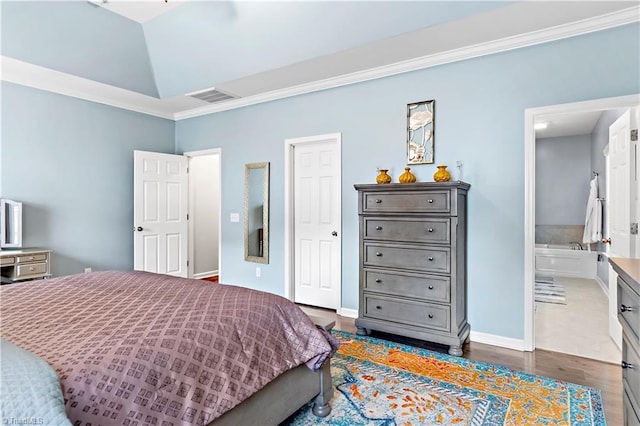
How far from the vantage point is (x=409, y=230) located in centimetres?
321

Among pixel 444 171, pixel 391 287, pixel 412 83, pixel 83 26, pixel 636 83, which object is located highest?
pixel 83 26

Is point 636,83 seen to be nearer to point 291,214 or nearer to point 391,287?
point 391,287

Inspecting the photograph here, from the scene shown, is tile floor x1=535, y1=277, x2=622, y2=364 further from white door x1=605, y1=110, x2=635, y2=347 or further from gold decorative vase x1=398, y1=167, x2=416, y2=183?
gold decorative vase x1=398, y1=167, x2=416, y2=183

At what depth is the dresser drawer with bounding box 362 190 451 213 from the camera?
3051mm

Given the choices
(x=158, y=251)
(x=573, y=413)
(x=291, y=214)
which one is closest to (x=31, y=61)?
(x=158, y=251)

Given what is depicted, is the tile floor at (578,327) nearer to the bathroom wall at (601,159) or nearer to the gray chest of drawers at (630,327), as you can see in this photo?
the bathroom wall at (601,159)

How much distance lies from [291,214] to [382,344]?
2057mm

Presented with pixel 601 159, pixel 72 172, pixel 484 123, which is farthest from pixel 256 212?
pixel 601 159

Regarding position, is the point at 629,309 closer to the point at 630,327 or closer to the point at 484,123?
the point at 630,327

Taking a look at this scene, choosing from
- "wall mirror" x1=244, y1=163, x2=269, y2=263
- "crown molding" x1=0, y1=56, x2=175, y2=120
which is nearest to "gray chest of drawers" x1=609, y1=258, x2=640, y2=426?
"wall mirror" x1=244, y1=163, x2=269, y2=263

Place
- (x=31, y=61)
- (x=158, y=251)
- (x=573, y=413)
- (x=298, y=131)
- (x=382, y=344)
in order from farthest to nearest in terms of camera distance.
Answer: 1. (x=158, y=251)
2. (x=298, y=131)
3. (x=31, y=61)
4. (x=382, y=344)
5. (x=573, y=413)

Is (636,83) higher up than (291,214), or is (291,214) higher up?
(636,83)

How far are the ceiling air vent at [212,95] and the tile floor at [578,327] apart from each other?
4416 millimetres

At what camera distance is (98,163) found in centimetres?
477
